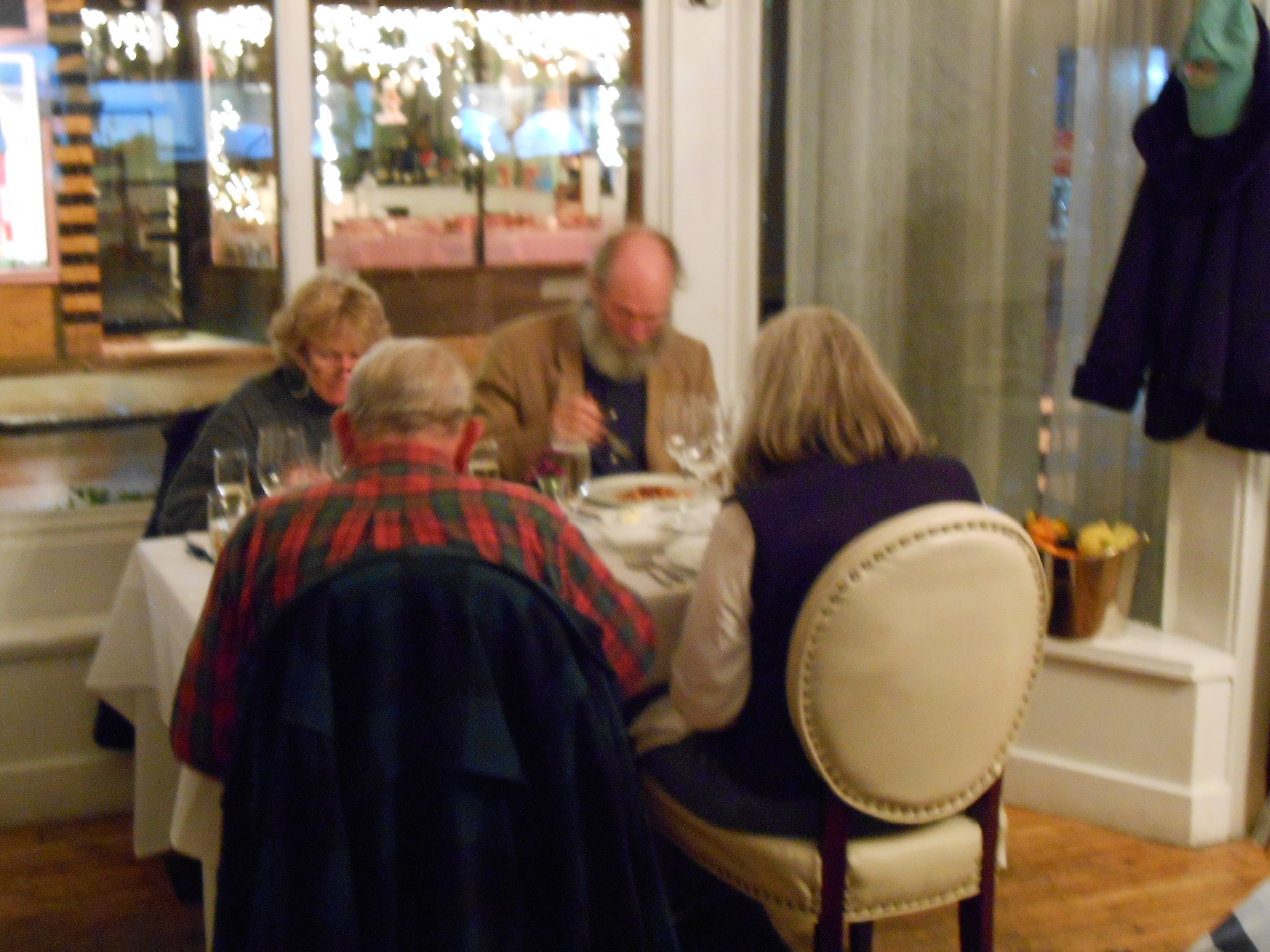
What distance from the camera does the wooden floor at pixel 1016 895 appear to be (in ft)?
8.13

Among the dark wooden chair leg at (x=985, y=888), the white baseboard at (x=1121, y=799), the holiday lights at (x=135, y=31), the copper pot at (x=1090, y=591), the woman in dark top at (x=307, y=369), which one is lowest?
the white baseboard at (x=1121, y=799)

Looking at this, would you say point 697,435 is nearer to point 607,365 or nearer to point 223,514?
point 607,365

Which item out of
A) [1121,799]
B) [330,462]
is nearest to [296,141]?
[330,462]

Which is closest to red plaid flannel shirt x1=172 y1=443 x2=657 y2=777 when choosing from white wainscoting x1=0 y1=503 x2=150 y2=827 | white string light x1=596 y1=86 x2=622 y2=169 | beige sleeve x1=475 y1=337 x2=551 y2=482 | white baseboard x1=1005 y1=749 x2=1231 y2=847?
beige sleeve x1=475 y1=337 x2=551 y2=482

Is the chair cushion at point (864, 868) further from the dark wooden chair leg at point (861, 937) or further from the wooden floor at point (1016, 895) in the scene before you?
the wooden floor at point (1016, 895)

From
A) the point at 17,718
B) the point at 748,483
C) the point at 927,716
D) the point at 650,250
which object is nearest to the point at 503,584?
the point at 748,483

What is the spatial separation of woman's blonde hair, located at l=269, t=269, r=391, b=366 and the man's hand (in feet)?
1.30

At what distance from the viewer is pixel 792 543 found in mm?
1731

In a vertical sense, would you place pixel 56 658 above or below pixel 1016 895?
above

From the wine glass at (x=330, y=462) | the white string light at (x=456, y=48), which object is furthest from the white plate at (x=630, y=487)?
the white string light at (x=456, y=48)

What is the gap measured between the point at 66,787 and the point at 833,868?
1.98 meters

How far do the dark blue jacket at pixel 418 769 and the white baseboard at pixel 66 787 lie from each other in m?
1.71

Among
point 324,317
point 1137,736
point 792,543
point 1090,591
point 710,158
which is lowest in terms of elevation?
point 1137,736

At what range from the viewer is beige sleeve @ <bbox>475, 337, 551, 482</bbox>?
2969mm
